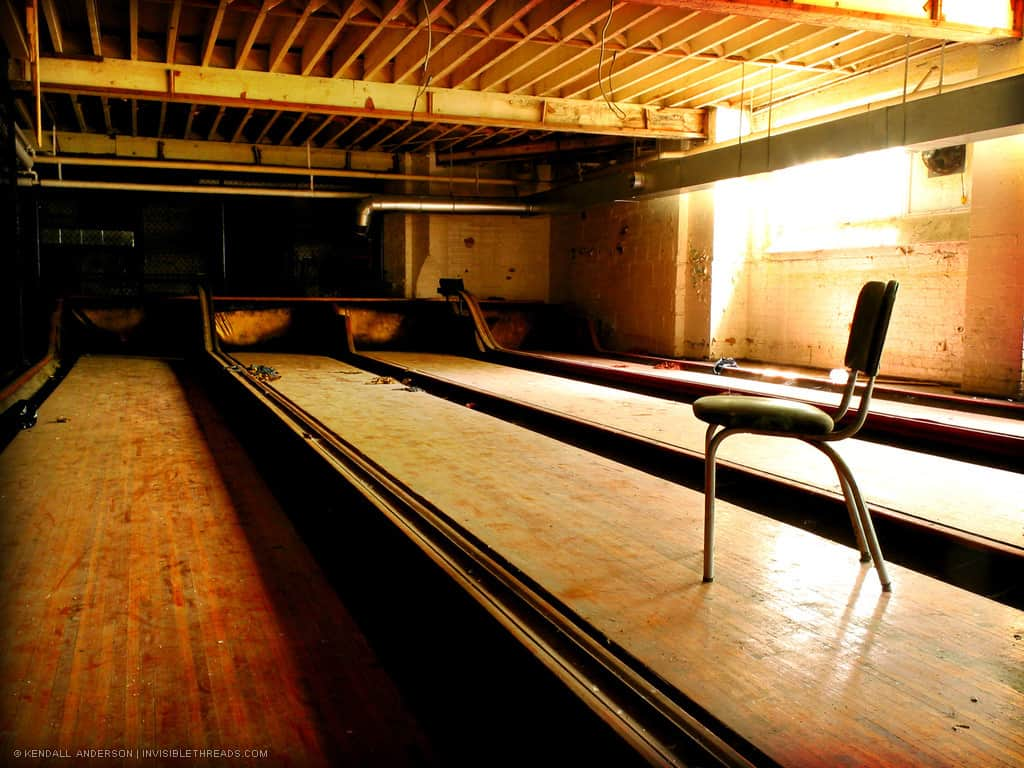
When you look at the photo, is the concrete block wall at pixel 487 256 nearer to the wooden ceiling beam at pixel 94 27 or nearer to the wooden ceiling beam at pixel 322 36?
the wooden ceiling beam at pixel 322 36

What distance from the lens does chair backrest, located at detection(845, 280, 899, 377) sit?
1.90 m

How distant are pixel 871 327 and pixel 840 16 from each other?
3.31 meters

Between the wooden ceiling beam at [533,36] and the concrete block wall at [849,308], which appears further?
the concrete block wall at [849,308]

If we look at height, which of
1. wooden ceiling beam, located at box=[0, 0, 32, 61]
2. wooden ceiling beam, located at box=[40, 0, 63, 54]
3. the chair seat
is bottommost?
the chair seat

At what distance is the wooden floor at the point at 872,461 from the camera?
2.85m

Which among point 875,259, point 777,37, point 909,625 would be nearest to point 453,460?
point 909,625

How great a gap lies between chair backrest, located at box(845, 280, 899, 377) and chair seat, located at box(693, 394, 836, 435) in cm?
16

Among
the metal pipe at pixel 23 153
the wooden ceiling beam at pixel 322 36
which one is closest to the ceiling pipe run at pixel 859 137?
the wooden ceiling beam at pixel 322 36

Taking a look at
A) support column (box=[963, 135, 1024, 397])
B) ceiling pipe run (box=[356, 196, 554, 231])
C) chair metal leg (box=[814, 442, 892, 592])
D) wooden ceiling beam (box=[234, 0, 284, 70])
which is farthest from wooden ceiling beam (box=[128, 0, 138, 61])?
support column (box=[963, 135, 1024, 397])

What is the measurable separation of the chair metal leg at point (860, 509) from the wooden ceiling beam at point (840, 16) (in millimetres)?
3106

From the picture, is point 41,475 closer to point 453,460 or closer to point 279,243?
point 453,460

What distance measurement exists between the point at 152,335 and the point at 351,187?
12.6ft

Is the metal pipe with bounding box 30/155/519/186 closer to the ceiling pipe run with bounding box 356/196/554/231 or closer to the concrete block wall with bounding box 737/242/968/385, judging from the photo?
the ceiling pipe run with bounding box 356/196/554/231

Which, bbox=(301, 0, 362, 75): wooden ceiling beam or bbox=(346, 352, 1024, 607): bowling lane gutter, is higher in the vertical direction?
bbox=(301, 0, 362, 75): wooden ceiling beam
